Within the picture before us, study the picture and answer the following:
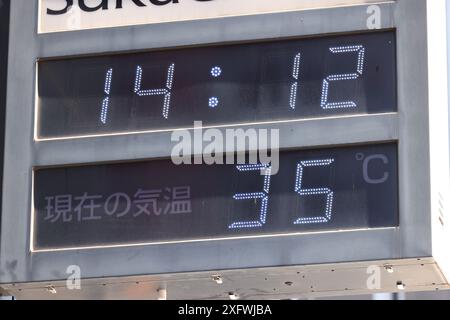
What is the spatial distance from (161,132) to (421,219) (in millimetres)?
1925

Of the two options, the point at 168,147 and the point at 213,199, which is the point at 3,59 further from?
the point at 213,199

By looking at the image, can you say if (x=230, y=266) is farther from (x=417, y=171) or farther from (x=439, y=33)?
(x=439, y=33)

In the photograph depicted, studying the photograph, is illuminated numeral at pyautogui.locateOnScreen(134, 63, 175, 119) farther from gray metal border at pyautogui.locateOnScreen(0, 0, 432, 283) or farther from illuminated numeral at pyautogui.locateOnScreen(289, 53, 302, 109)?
illuminated numeral at pyautogui.locateOnScreen(289, 53, 302, 109)

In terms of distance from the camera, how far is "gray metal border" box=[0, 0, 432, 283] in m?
10.7

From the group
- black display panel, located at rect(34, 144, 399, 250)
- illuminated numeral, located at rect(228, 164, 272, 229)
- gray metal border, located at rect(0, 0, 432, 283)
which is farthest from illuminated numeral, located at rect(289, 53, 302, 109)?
illuminated numeral, located at rect(228, 164, 272, 229)

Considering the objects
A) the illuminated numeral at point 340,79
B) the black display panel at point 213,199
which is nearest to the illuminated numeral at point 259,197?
the black display panel at point 213,199

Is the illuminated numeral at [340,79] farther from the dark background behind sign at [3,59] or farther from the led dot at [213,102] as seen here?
the dark background behind sign at [3,59]

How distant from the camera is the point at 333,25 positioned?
11.1 meters

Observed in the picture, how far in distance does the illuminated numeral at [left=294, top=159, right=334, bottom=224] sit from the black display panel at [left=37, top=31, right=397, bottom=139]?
0.33 metres

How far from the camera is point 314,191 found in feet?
35.6

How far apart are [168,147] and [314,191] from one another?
109 cm

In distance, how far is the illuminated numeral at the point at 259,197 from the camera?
10.9 metres

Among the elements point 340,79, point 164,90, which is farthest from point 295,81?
point 164,90

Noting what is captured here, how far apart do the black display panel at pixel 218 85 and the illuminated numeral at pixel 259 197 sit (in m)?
0.33
